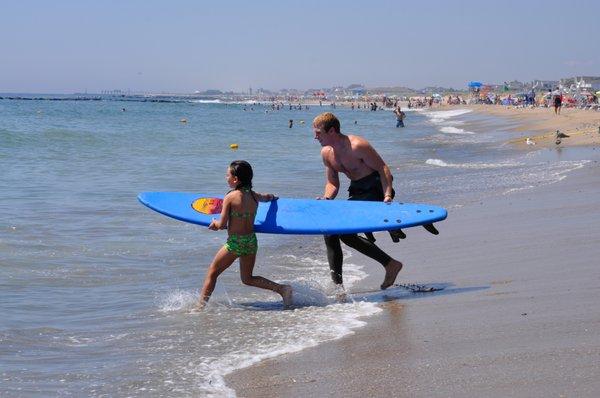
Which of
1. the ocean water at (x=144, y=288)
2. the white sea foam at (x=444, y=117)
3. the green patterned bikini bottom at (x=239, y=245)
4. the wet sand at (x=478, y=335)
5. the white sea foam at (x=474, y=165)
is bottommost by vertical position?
the white sea foam at (x=444, y=117)

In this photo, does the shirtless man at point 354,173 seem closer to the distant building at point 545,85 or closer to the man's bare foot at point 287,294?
the man's bare foot at point 287,294

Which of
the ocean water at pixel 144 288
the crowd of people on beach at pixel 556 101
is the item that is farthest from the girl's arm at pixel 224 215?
the crowd of people on beach at pixel 556 101

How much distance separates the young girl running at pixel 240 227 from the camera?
6469 millimetres

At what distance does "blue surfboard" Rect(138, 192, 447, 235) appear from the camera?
6.77m

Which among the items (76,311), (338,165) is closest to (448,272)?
(338,165)

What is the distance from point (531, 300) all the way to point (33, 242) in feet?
20.3

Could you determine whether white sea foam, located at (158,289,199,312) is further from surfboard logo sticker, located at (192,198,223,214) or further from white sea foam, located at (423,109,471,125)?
white sea foam, located at (423,109,471,125)

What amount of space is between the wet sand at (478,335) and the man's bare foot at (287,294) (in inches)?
26.7

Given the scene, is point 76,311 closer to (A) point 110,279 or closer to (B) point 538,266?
(A) point 110,279

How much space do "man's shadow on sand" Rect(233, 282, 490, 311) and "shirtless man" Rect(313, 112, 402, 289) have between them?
16 centimetres

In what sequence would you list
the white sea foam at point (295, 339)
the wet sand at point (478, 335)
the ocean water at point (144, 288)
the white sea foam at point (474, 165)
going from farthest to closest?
the white sea foam at point (474, 165) < the ocean water at point (144, 288) < the white sea foam at point (295, 339) < the wet sand at point (478, 335)

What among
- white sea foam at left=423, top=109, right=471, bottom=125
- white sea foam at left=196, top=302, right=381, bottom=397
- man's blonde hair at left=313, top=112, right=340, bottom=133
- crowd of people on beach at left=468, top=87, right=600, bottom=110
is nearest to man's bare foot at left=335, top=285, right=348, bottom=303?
white sea foam at left=196, top=302, right=381, bottom=397

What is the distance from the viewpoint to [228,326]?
593cm

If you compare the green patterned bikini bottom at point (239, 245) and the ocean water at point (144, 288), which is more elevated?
the green patterned bikini bottom at point (239, 245)
